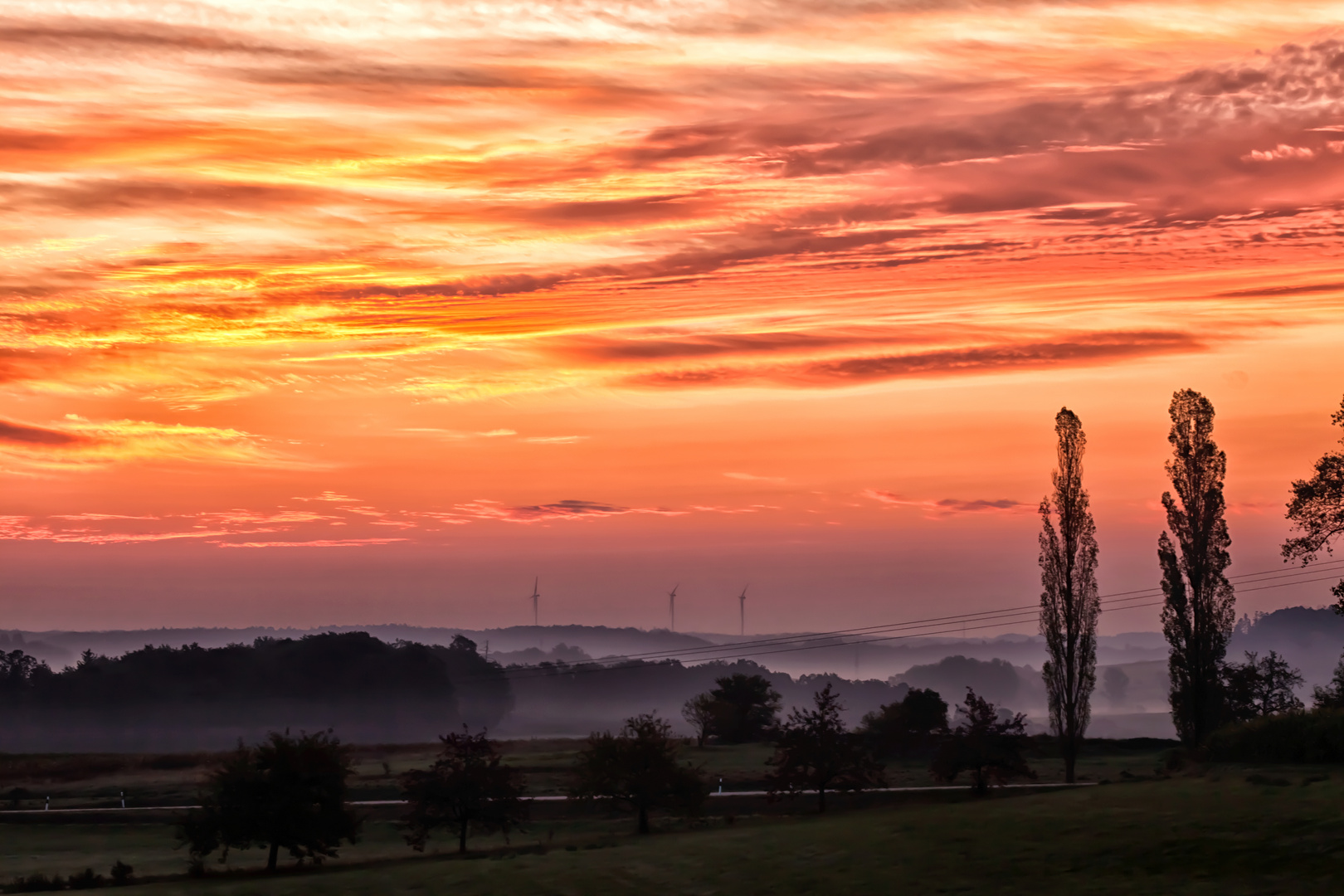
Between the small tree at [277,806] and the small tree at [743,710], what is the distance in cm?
6701

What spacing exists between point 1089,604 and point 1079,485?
8.43 meters

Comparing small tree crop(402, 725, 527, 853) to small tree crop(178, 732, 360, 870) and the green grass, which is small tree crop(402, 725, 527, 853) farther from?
the green grass

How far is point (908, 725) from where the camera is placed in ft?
362

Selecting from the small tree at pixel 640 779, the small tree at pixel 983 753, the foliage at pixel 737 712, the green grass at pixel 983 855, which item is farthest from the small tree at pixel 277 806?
the foliage at pixel 737 712

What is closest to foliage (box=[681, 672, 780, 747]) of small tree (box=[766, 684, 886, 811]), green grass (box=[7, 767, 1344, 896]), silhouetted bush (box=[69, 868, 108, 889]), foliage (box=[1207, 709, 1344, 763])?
small tree (box=[766, 684, 886, 811])

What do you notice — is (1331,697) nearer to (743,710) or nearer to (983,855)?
(983,855)

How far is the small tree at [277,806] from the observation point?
58.5m

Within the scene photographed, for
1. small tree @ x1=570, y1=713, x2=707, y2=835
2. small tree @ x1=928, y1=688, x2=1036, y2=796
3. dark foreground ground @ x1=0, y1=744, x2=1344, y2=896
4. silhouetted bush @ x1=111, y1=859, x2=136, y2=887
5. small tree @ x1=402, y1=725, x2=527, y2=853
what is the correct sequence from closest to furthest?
dark foreground ground @ x1=0, y1=744, x2=1344, y2=896 → silhouetted bush @ x1=111, y1=859, x2=136, y2=887 → small tree @ x1=402, y1=725, x2=527, y2=853 → small tree @ x1=570, y1=713, x2=707, y2=835 → small tree @ x1=928, y1=688, x2=1036, y2=796

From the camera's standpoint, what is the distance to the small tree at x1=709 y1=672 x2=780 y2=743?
12475cm

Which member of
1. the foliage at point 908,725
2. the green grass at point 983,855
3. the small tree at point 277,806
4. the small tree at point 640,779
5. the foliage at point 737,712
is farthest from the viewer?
the foliage at point 737,712

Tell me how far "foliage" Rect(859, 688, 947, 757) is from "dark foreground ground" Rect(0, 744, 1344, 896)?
149 ft

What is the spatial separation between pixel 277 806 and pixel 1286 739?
46061 millimetres

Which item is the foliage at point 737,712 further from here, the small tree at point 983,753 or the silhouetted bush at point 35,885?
the silhouetted bush at point 35,885

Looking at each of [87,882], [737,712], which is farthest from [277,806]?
[737,712]
